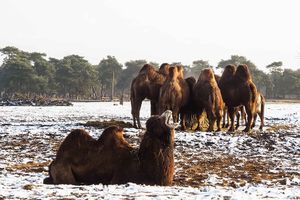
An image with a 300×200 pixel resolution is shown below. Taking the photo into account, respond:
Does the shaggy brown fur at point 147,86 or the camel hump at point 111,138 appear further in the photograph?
the shaggy brown fur at point 147,86

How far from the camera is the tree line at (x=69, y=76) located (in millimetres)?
81062

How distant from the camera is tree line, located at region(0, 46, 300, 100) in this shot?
81.1m

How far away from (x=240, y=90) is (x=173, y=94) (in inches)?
114

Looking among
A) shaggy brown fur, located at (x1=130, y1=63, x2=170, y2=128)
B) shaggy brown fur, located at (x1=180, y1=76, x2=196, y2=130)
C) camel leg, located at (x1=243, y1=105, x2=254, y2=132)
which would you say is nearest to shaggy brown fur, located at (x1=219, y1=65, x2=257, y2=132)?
camel leg, located at (x1=243, y1=105, x2=254, y2=132)

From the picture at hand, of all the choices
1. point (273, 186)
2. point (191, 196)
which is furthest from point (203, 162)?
point (191, 196)

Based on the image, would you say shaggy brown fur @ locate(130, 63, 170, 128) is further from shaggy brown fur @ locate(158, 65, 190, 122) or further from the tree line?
the tree line

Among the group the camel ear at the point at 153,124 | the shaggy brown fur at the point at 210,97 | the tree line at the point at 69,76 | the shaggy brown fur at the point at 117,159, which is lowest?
the shaggy brown fur at the point at 117,159

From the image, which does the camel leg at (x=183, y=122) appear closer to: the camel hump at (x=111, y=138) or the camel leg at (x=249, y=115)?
the camel leg at (x=249, y=115)

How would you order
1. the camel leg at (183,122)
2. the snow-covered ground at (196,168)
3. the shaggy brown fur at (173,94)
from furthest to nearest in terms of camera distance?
the camel leg at (183,122) → the shaggy brown fur at (173,94) → the snow-covered ground at (196,168)

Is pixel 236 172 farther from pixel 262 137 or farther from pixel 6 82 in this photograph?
pixel 6 82

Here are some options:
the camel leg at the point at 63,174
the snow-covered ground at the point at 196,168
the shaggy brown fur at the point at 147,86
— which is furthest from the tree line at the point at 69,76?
the camel leg at the point at 63,174

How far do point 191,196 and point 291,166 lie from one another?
16.8 ft

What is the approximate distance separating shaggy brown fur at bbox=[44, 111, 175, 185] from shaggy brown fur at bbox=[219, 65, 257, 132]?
36.0ft

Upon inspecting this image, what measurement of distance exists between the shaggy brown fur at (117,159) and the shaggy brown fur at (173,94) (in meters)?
9.39
